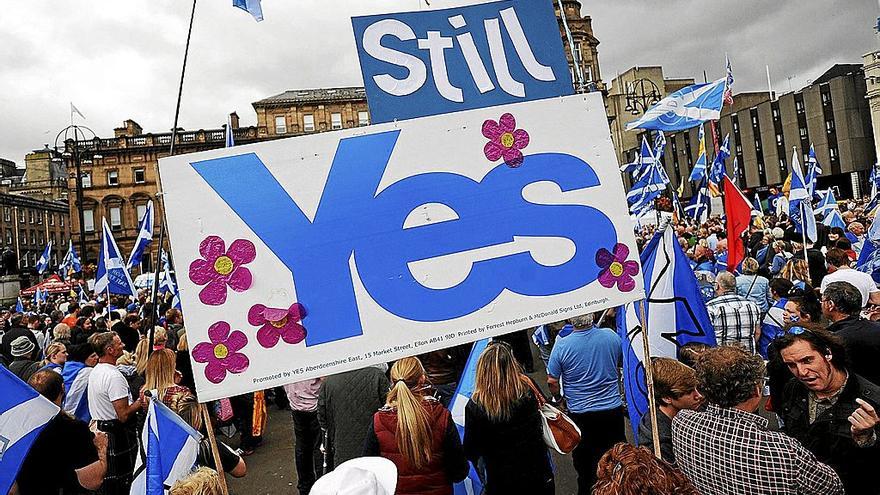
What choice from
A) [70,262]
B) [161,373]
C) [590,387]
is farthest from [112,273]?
[70,262]

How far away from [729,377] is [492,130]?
1.49 metres

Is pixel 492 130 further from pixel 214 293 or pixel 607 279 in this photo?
pixel 214 293

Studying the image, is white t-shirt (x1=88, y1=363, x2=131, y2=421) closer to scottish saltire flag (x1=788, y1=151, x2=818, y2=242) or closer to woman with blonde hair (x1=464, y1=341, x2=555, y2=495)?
woman with blonde hair (x1=464, y1=341, x2=555, y2=495)

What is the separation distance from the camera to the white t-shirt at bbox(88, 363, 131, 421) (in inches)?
178

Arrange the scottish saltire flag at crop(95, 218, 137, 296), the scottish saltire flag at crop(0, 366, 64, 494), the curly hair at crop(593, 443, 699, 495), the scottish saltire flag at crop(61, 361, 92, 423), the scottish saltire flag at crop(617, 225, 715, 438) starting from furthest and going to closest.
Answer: the scottish saltire flag at crop(95, 218, 137, 296), the scottish saltire flag at crop(61, 361, 92, 423), the scottish saltire flag at crop(617, 225, 715, 438), the scottish saltire flag at crop(0, 366, 64, 494), the curly hair at crop(593, 443, 699, 495)

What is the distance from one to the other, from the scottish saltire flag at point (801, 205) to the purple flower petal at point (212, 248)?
833cm

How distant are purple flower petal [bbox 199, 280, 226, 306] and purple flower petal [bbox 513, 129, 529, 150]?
147cm

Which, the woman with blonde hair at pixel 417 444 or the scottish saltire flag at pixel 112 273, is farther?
the scottish saltire flag at pixel 112 273

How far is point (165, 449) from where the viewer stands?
9.05 feet

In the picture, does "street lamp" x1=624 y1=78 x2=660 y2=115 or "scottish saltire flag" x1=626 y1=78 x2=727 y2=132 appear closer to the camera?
"scottish saltire flag" x1=626 y1=78 x2=727 y2=132

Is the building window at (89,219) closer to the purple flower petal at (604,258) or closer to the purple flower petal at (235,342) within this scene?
the purple flower petal at (235,342)

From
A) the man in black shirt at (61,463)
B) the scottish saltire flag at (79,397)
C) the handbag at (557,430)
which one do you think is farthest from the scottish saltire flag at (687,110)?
the man in black shirt at (61,463)

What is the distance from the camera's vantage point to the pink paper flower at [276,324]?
2416 mm

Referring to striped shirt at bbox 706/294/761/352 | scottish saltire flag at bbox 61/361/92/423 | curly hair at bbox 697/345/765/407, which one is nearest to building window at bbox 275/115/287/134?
scottish saltire flag at bbox 61/361/92/423
